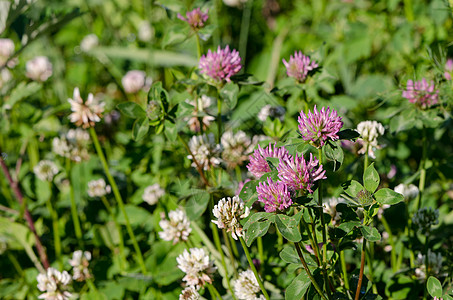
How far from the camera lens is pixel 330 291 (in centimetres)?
109

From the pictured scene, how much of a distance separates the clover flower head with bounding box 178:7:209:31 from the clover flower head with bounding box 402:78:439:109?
62 cm

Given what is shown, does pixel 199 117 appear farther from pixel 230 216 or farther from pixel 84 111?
pixel 230 216

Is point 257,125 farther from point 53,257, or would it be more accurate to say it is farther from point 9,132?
point 9,132

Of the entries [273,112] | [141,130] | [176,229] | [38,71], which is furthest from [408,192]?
[38,71]

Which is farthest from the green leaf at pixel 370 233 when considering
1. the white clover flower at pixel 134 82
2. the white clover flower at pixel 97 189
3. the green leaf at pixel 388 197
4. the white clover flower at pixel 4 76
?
the white clover flower at pixel 4 76

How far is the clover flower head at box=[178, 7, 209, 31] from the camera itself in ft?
4.69

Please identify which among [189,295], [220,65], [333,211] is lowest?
[189,295]

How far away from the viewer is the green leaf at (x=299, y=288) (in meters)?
1.00

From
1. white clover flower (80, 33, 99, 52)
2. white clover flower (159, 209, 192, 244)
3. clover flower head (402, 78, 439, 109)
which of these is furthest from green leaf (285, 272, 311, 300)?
white clover flower (80, 33, 99, 52)

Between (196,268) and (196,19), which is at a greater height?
(196,19)

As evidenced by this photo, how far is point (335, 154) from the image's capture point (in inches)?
38.5

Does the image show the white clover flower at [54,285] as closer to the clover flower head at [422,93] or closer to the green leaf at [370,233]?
the green leaf at [370,233]

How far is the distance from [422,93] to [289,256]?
2.06 feet

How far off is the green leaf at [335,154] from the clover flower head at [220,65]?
428 mm
